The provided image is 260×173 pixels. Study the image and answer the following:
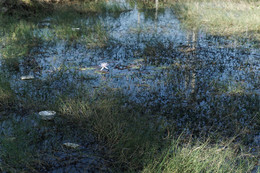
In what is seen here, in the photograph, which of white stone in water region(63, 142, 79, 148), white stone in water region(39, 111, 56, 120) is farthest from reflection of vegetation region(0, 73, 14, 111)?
white stone in water region(63, 142, 79, 148)

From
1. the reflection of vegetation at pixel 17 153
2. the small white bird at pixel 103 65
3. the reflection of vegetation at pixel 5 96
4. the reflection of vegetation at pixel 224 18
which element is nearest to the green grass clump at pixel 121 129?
the reflection of vegetation at pixel 17 153

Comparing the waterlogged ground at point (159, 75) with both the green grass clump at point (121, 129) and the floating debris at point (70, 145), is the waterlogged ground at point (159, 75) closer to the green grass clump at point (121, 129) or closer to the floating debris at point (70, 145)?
the floating debris at point (70, 145)

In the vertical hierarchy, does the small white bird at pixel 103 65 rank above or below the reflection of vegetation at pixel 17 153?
above

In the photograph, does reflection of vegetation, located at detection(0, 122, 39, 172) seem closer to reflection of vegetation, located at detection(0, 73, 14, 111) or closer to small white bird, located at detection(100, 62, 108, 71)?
reflection of vegetation, located at detection(0, 73, 14, 111)

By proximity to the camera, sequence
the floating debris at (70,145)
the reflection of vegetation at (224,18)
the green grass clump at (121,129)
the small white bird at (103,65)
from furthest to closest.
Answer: the reflection of vegetation at (224,18) → the small white bird at (103,65) → the floating debris at (70,145) → the green grass clump at (121,129)

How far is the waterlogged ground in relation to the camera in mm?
3664

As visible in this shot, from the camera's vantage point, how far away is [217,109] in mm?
3980

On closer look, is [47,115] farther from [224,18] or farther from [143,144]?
[224,18]

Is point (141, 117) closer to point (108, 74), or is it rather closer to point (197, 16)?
point (108, 74)

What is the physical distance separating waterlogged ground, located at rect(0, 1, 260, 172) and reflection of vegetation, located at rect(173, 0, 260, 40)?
0.99 meters

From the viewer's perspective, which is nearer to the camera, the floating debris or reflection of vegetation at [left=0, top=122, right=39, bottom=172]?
reflection of vegetation at [left=0, top=122, right=39, bottom=172]

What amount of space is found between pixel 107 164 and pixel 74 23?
7.02 m

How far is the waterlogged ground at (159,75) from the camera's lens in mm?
3664

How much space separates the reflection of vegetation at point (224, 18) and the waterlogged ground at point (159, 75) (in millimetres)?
988
